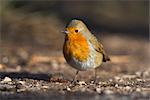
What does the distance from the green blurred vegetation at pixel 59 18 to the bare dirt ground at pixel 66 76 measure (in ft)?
2.80

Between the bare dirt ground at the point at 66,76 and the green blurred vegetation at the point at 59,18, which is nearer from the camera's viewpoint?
the bare dirt ground at the point at 66,76

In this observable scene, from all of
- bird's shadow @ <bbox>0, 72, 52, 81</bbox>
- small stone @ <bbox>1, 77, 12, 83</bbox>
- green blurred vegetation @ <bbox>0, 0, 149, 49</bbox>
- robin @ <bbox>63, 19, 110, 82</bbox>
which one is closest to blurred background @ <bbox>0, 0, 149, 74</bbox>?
green blurred vegetation @ <bbox>0, 0, 149, 49</bbox>

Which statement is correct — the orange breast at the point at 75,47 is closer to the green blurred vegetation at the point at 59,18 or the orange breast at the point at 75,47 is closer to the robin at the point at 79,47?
the robin at the point at 79,47

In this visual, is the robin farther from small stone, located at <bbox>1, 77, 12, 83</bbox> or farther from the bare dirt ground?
small stone, located at <bbox>1, 77, 12, 83</bbox>

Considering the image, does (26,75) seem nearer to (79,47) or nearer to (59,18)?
(79,47)

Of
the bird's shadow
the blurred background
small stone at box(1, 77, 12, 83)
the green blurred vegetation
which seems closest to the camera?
small stone at box(1, 77, 12, 83)

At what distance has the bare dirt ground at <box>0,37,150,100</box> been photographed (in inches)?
245

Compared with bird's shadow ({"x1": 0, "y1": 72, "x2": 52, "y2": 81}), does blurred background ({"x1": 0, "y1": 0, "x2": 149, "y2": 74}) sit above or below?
above

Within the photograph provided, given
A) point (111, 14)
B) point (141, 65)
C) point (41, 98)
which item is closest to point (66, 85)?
point (41, 98)

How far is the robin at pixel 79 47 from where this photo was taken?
23.1 ft

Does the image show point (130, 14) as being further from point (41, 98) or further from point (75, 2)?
point (41, 98)

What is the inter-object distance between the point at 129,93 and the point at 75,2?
44.1 feet

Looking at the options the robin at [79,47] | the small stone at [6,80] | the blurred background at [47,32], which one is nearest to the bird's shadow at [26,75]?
A: the small stone at [6,80]

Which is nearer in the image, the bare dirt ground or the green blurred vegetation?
the bare dirt ground
